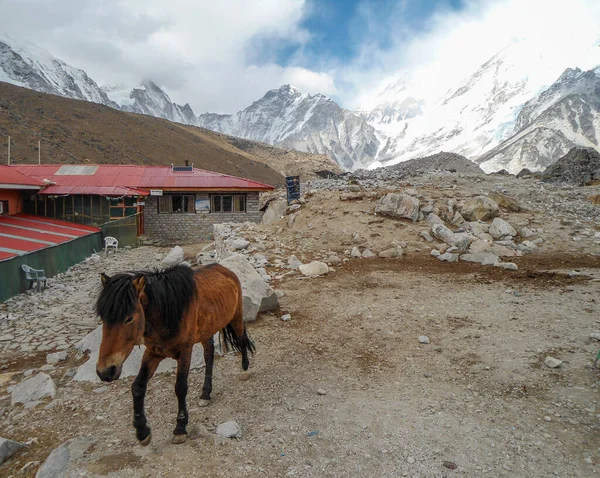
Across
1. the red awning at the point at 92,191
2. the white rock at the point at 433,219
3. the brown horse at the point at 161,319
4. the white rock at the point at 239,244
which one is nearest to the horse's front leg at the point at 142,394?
the brown horse at the point at 161,319

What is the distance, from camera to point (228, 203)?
23.7 m

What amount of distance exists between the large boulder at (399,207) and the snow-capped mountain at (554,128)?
78073mm

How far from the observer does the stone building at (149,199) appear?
2073 cm

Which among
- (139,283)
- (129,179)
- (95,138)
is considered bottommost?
(139,283)

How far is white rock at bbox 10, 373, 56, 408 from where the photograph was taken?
4710 mm

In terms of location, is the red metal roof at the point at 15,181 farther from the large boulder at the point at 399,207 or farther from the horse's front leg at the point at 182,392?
the horse's front leg at the point at 182,392

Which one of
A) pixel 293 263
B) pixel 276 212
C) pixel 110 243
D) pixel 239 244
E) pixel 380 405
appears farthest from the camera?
pixel 276 212

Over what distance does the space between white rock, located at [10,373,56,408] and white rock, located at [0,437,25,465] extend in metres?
1.11

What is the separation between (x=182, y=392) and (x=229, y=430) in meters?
0.65

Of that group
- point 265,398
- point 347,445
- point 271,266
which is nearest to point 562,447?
point 347,445

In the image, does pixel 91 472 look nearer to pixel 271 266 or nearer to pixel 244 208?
pixel 271 266

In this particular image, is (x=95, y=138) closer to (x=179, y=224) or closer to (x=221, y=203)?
(x=179, y=224)

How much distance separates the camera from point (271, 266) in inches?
428

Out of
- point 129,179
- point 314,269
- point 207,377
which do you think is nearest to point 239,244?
point 314,269
